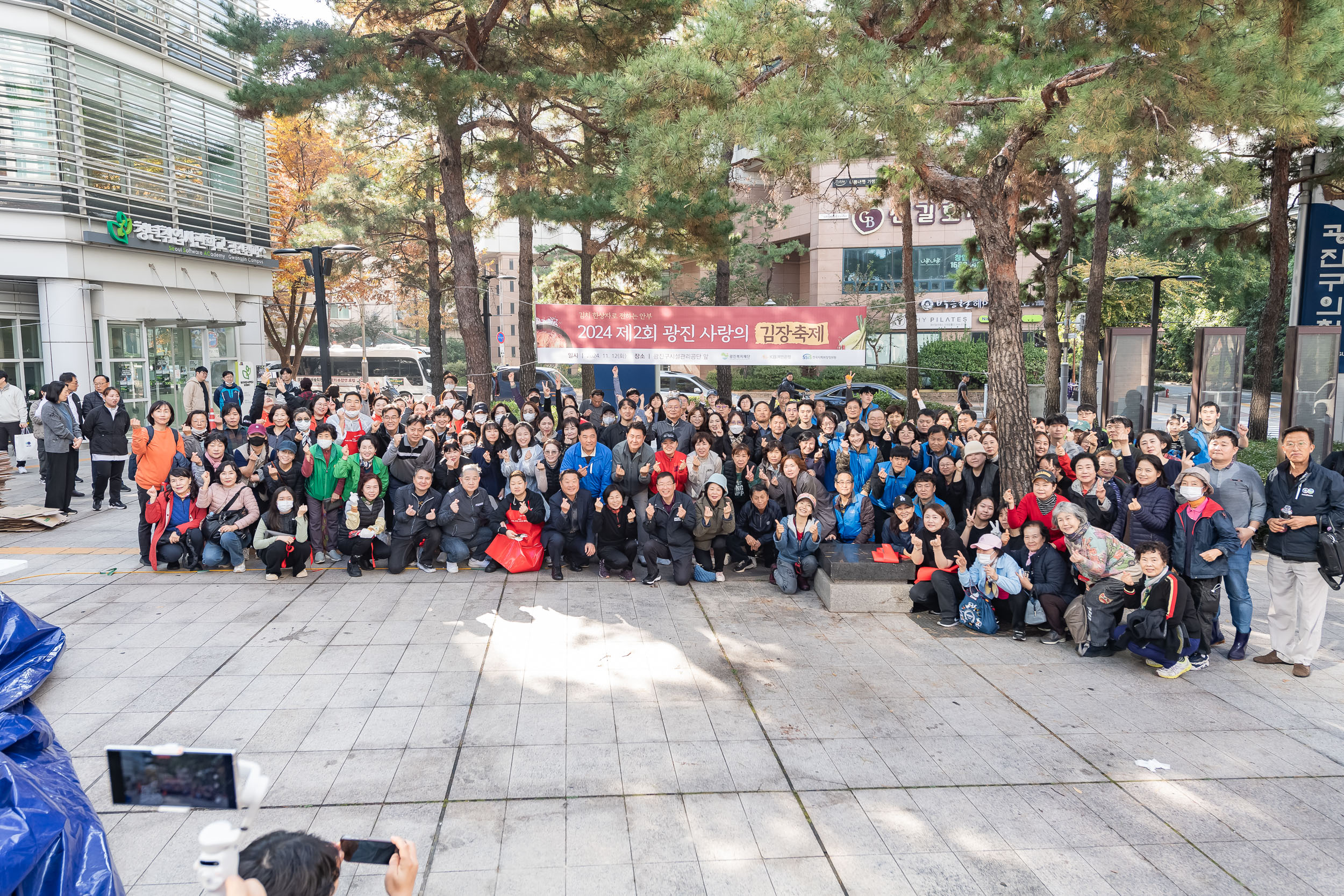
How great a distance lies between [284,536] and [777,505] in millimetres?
4920

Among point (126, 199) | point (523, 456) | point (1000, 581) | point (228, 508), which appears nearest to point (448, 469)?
point (523, 456)

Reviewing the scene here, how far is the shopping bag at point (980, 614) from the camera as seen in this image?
6.83 m

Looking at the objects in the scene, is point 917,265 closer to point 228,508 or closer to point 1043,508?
point 1043,508

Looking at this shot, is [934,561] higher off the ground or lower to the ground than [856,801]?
higher

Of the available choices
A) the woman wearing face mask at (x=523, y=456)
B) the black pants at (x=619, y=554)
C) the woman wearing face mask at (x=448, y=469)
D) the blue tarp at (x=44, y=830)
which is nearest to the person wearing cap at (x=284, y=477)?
the woman wearing face mask at (x=448, y=469)

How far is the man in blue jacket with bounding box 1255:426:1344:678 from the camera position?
5863mm

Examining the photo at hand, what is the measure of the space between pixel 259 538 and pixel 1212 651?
847cm

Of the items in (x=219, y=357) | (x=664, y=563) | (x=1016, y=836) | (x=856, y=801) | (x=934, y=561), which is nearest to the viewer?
(x=1016, y=836)

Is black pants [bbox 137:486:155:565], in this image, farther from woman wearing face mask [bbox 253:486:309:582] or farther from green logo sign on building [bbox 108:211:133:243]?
green logo sign on building [bbox 108:211:133:243]

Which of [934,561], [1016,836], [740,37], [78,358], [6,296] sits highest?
[740,37]

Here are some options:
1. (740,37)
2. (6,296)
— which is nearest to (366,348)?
(6,296)

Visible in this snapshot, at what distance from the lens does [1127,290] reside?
32.4 metres

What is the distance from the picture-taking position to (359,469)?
8.46 m

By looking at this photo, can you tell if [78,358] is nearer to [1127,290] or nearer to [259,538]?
[259,538]
